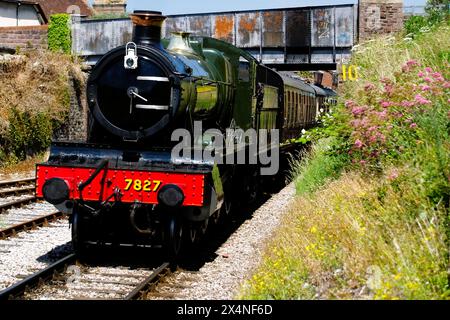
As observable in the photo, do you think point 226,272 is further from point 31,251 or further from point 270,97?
point 270,97

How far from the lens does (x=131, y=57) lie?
8586mm

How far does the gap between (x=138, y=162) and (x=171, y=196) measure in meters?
0.67

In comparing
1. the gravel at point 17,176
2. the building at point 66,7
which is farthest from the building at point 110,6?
the gravel at point 17,176

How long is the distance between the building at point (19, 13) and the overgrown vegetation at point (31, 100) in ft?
46.2

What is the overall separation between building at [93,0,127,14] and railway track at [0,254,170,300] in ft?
126

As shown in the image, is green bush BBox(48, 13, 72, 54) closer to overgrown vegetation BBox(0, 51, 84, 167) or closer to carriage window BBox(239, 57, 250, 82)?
overgrown vegetation BBox(0, 51, 84, 167)

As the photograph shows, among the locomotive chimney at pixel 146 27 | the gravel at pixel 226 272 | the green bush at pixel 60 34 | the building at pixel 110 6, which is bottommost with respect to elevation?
the gravel at pixel 226 272

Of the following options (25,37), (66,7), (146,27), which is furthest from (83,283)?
(66,7)

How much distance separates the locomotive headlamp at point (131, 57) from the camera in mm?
8570

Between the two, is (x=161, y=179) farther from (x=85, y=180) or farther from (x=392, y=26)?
(x=392, y=26)

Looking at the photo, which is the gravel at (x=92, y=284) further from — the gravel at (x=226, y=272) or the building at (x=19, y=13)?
the building at (x=19, y=13)

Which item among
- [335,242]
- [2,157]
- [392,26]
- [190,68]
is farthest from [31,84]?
[335,242]

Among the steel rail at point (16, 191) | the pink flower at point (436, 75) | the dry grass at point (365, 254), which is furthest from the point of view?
the steel rail at point (16, 191)
